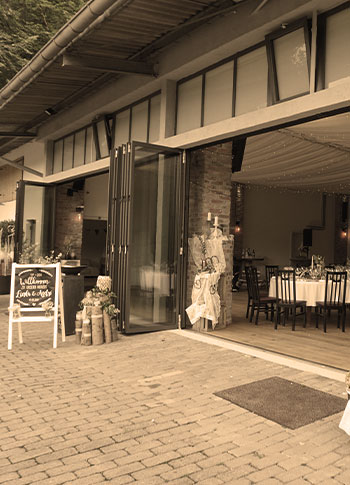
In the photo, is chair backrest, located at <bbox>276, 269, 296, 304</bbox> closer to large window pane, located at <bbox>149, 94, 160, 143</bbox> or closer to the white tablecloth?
the white tablecloth

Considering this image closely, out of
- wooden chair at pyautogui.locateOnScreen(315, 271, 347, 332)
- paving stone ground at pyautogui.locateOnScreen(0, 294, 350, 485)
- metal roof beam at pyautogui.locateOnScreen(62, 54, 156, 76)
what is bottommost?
paving stone ground at pyautogui.locateOnScreen(0, 294, 350, 485)

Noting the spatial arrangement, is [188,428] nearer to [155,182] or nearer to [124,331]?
[124,331]

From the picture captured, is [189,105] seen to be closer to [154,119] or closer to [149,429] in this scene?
[154,119]

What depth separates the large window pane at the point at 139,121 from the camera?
293 inches

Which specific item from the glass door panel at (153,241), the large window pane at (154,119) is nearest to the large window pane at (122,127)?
the large window pane at (154,119)

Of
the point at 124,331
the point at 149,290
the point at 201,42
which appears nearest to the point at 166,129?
the point at 201,42

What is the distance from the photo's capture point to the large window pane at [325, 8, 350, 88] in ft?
14.6

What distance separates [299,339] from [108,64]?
4.63 m

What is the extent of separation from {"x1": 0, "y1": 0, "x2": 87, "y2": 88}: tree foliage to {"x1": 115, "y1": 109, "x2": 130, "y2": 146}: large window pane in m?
5.00

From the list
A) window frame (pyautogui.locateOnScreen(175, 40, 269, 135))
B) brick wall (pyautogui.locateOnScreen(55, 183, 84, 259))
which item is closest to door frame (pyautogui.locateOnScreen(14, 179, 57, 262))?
brick wall (pyautogui.locateOnScreen(55, 183, 84, 259))

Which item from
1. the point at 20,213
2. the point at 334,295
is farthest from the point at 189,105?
the point at 20,213

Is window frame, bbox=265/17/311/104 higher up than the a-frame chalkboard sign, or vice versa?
window frame, bbox=265/17/311/104

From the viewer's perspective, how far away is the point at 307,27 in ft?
15.7

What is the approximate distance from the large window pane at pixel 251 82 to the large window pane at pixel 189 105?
81 cm
